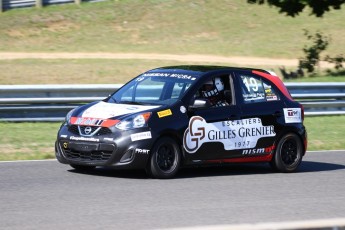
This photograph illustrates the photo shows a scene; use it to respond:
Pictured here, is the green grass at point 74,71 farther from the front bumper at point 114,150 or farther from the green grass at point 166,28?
the front bumper at point 114,150

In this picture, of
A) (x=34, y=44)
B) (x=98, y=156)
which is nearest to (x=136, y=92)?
(x=98, y=156)

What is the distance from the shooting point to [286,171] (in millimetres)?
12773

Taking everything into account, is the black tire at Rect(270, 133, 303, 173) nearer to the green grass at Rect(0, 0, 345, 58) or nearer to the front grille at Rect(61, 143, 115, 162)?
the front grille at Rect(61, 143, 115, 162)

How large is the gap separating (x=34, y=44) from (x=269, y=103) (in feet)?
72.3

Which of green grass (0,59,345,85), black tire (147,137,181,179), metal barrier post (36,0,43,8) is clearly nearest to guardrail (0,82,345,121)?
black tire (147,137,181,179)

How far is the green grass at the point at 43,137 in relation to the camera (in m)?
13.9

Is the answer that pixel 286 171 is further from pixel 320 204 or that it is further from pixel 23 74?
pixel 23 74

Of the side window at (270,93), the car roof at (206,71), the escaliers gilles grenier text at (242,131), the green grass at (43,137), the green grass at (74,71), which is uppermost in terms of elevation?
the car roof at (206,71)

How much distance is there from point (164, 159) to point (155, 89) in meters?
1.22

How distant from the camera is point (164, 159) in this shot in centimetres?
1142

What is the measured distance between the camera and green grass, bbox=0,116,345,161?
13.9m

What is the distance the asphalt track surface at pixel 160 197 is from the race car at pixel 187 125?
10.9 inches

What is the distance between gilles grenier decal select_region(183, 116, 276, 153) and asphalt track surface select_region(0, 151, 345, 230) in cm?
45

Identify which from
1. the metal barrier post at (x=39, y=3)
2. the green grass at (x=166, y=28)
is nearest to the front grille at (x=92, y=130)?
the green grass at (x=166, y=28)
